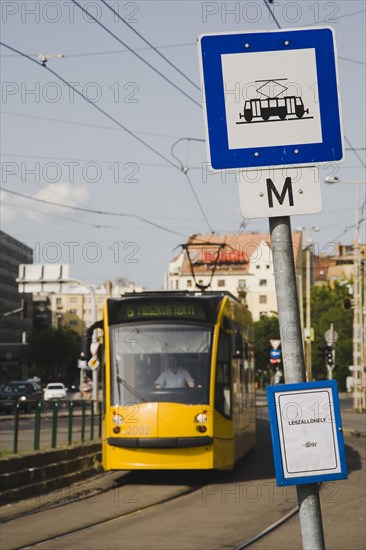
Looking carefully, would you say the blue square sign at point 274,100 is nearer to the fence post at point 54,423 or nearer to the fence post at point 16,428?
the fence post at point 16,428

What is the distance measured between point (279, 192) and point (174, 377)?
13117 mm

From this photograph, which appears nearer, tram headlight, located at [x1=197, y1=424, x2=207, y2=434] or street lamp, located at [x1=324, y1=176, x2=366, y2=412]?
tram headlight, located at [x1=197, y1=424, x2=207, y2=434]

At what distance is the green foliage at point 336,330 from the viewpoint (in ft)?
299

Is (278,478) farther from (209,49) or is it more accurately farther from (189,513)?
(189,513)

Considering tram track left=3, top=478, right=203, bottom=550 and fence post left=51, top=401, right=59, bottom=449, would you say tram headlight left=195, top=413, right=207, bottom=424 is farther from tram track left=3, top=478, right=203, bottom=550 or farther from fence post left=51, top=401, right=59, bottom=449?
fence post left=51, top=401, right=59, bottom=449

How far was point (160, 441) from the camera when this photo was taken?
16.6 metres

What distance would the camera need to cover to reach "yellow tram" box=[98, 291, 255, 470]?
16.7m

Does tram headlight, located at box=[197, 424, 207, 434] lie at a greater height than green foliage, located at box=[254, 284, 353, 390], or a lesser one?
lesser

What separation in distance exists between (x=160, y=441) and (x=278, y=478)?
1315 centimetres

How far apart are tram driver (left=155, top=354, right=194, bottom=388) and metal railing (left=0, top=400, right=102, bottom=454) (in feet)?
7.12

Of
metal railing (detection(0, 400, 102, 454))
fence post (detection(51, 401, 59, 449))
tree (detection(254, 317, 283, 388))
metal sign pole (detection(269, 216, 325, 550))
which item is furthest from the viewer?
tree (detection(254, 317, 283, 388))

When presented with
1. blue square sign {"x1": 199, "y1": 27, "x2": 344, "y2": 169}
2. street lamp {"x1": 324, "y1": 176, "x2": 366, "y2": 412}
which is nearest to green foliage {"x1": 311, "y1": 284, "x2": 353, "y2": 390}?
street lamp {"x1": 324, "y1": 176, "x2": 366, "y2": 412}

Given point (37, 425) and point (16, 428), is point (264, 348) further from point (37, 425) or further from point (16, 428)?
point (16, 428)

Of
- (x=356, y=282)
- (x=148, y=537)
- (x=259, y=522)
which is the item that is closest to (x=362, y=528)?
(x=259, y=522)
